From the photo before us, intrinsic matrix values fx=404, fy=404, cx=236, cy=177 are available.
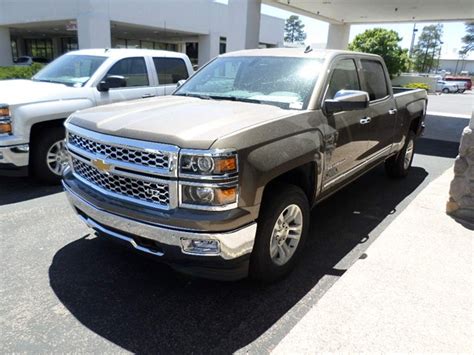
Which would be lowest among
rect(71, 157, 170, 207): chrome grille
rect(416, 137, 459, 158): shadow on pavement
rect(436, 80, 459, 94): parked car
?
rect(436, 80, 459, 94): parked car

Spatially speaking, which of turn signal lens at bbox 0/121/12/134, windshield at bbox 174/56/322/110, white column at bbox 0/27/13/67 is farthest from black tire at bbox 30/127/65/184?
white column at bbox 0/27/13/67

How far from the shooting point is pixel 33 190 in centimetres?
559

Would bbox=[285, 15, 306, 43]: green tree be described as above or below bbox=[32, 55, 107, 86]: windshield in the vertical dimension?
above

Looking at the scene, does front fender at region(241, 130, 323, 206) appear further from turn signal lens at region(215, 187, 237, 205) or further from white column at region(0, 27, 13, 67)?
white column at region(0, 27, 13, 67)

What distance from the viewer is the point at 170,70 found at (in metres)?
7.35

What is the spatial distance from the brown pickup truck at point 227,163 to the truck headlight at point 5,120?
216 centimetres

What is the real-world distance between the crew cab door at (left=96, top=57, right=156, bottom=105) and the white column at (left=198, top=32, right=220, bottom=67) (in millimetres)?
27003

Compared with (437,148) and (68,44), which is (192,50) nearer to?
(68,44)

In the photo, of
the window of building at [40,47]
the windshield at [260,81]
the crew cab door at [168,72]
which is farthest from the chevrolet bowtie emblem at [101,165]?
the window of building at [40,47]

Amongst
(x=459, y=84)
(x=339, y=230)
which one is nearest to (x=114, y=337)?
(x=339, y=230)

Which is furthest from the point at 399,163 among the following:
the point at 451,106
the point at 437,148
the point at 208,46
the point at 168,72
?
the point at 208,46

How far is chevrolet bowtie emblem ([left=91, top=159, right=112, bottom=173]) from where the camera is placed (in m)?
2.97

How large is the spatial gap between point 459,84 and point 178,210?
1768 inches

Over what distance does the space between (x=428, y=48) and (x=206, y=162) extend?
271ft
